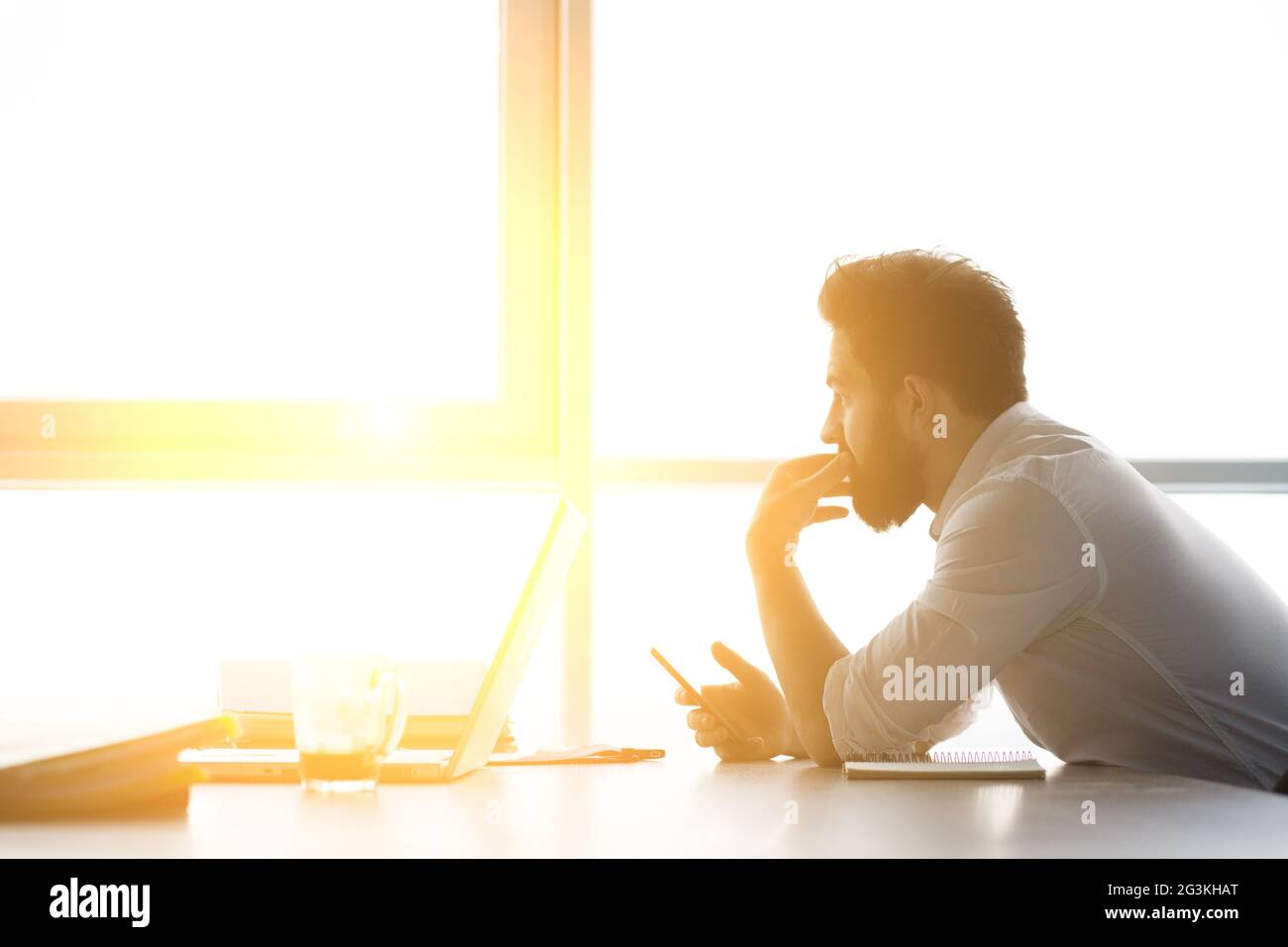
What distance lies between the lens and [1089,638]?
1.49 metres

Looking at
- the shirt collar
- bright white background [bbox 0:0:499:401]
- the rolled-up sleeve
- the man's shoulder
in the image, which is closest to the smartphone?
the rolled-up sleeve

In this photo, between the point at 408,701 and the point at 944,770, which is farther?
the point at 408,701

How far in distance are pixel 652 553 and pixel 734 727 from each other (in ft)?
2.63

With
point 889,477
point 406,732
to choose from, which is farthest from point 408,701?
point 889,477

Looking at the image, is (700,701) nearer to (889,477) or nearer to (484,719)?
(484,719)

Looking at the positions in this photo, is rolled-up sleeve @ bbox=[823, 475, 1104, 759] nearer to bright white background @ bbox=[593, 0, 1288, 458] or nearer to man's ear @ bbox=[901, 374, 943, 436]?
man's ear @ bbox=[901, 374, 943, 436]

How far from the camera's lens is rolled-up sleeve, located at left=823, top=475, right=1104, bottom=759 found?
137 cm

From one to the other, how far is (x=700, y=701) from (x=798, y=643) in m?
0.15

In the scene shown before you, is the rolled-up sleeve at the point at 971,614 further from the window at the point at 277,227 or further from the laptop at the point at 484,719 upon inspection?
the window at the point at 277,227

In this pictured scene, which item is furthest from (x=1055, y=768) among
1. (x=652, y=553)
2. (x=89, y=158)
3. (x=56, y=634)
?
(x=89, y=158)

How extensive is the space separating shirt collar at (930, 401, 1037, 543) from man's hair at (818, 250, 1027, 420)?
6 centimetres

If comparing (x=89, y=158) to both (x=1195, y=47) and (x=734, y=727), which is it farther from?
(x=1195, y=47)

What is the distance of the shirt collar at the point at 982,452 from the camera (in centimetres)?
172

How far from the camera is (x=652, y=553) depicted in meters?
2.25
